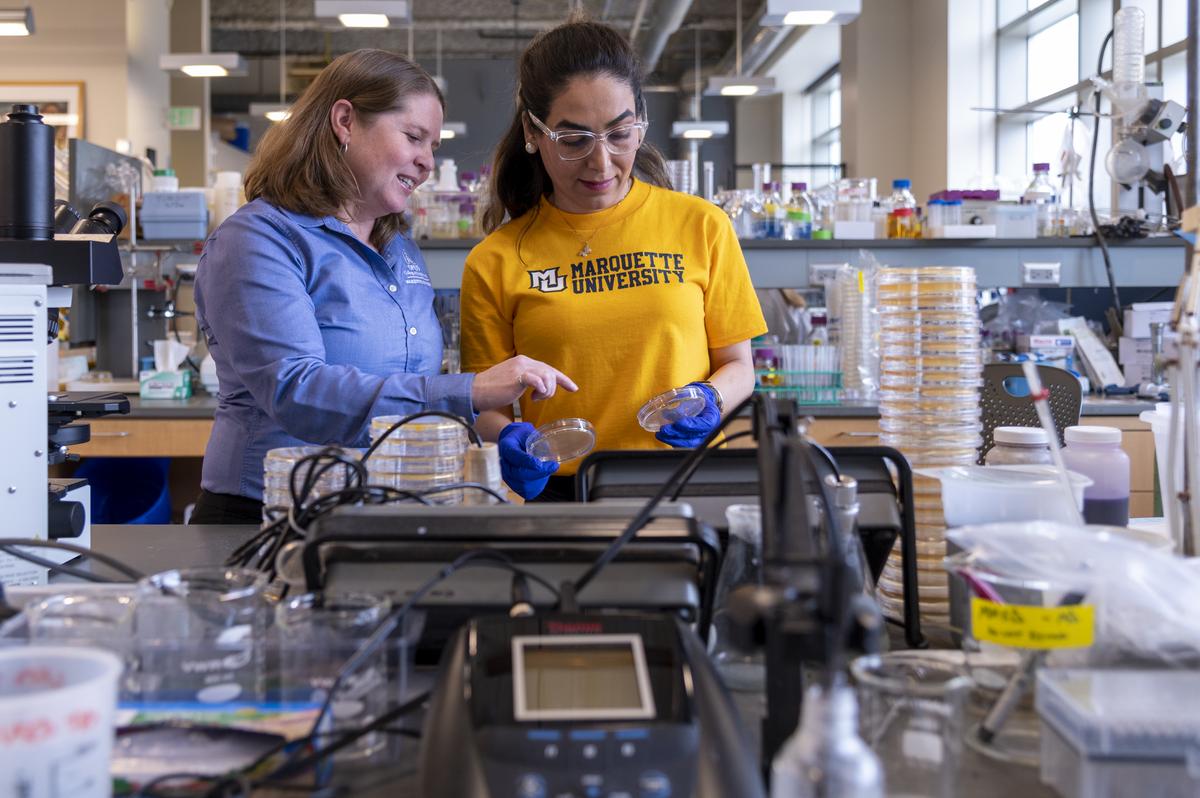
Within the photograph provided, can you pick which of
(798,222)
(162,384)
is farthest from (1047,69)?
(162,384)

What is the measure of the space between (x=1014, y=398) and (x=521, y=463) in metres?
1.36

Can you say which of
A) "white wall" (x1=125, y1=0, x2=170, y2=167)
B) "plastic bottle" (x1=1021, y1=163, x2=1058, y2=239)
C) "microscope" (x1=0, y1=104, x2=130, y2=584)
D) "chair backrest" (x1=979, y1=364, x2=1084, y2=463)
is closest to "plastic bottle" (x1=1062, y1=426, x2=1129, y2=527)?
"microscope" (x1=0, y1=104, x2=130, y2=584)

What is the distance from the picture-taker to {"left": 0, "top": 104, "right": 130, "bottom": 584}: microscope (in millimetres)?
1318

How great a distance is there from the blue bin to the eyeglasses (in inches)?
107

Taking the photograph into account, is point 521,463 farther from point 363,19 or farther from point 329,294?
point 363,19

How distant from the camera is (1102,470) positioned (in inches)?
45.5

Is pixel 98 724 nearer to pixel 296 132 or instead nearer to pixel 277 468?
pixel 277 468

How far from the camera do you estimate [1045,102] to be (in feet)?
24.5

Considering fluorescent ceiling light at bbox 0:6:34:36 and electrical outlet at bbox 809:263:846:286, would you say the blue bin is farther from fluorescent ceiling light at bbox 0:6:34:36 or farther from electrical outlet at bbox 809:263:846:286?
fluorescent ceiling light at bbox 0:6:34:36

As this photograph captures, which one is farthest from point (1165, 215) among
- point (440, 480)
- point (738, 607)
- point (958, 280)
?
point (738, 607)

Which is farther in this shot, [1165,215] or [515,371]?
[1165,215]

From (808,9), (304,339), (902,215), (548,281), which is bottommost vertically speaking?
(304,339)

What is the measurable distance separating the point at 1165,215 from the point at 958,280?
3146 millimetres

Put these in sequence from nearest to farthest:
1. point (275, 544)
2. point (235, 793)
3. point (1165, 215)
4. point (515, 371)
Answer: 1. point (235, 793)
2. point (275, 544)
3. point (515, 371)
4. point (1165, 215)
